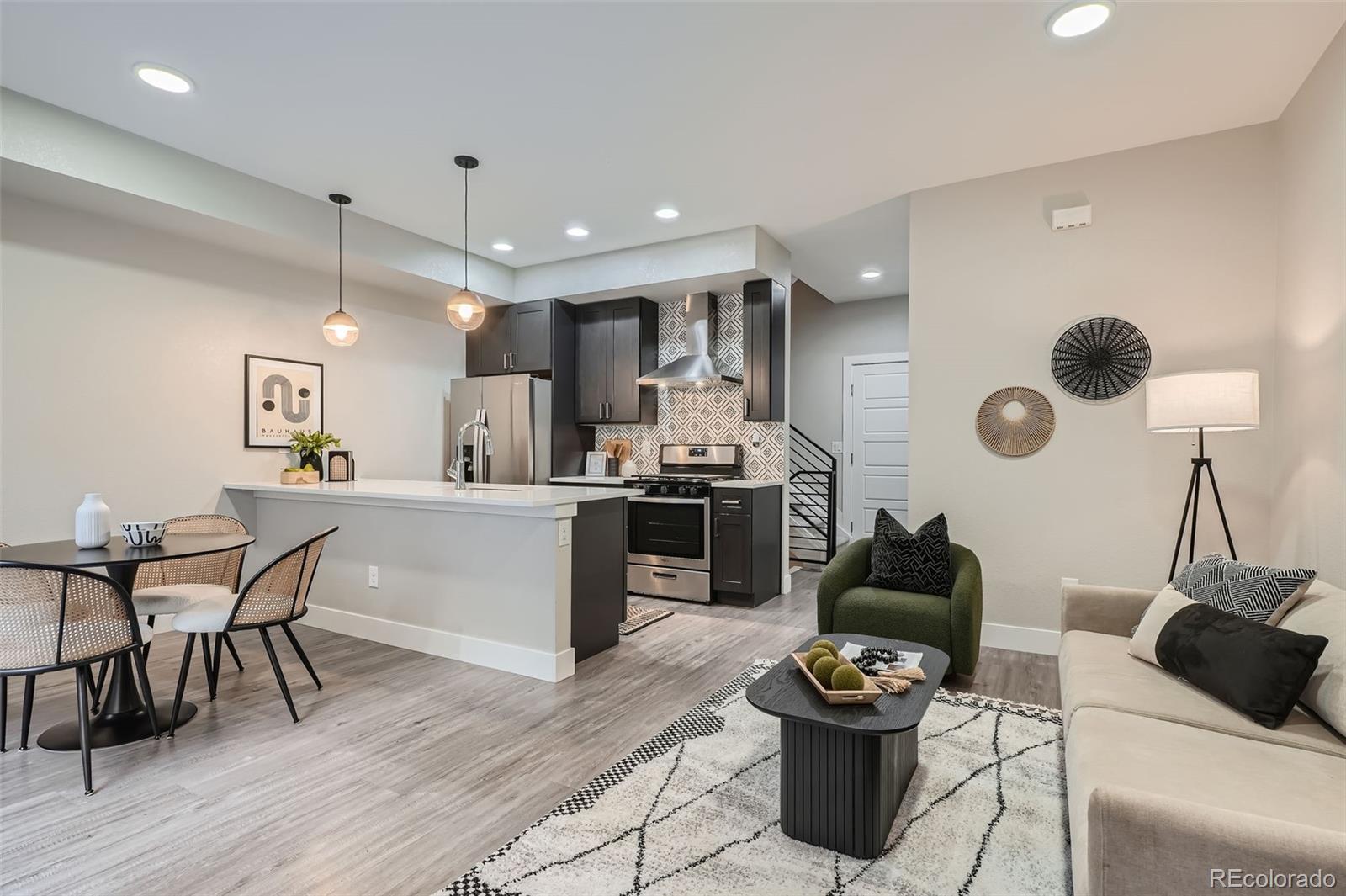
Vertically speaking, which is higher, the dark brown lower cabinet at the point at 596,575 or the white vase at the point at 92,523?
the white vase at the point at 92,523

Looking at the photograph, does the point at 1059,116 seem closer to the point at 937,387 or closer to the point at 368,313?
the point at 937,387

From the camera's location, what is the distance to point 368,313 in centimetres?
543

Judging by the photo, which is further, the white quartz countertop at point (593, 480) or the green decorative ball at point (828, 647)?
the white quartz countertop at point (593, 480)

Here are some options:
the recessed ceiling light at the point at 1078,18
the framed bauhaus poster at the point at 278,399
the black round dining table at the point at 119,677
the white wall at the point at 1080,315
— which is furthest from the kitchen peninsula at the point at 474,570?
the recessed ceiling light at the point at 1078,18

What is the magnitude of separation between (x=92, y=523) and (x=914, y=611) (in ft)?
12.0

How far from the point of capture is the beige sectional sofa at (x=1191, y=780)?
1.18 meters

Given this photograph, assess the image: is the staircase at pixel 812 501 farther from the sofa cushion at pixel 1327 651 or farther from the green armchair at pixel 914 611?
the sofa cushion at pixel 1327 651

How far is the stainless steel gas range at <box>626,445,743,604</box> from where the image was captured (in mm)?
4980

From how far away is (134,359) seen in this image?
13.1ft

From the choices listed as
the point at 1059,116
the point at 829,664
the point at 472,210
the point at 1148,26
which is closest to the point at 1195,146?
the point at 1059,116

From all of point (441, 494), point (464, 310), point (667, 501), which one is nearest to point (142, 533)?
point (441, 494)

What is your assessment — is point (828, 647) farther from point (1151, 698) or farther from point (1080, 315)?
point (1080, 315)

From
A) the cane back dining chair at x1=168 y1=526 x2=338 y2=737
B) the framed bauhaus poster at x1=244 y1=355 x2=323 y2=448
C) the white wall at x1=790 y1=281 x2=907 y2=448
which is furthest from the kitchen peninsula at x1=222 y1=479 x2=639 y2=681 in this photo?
the white wall at x1=790 y1=281 x2=907 y2=448

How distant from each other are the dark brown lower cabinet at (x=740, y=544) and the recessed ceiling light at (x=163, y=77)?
3814 millimetres
